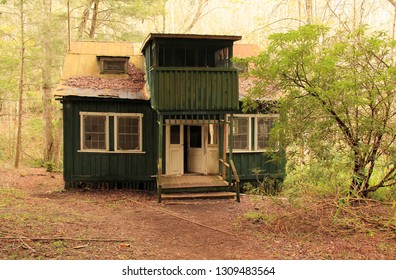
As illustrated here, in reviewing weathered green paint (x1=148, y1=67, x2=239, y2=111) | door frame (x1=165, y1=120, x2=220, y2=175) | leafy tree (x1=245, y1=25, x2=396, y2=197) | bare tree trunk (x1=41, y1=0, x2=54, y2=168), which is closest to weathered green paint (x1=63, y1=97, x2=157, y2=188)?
door frame (x1=165, y1=120, x2=220, y2=175)

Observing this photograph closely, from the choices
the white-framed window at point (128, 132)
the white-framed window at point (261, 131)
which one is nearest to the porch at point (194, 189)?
the white-framed window at point (128, 132)

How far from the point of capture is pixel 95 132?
1422cm

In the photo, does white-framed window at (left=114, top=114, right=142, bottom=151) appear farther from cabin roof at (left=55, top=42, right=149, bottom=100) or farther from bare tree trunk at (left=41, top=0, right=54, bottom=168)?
bare tree trunk at (left=41, top=0, right=54, bottom=168)

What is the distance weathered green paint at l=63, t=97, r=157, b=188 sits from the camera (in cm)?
1395

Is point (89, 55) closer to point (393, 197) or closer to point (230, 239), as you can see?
point (230, 239)

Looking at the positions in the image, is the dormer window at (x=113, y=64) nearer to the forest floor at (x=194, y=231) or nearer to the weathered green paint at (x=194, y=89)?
the weathered green paint at (x=194, y=89)

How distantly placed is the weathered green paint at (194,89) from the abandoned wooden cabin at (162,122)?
0.10 ft

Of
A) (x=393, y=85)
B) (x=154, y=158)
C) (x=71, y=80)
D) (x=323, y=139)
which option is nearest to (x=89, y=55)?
(x=71, y=80)

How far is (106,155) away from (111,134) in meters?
0.78

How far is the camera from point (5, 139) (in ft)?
92.7

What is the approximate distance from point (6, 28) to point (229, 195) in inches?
687

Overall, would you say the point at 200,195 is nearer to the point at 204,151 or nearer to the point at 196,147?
the point at 204,151

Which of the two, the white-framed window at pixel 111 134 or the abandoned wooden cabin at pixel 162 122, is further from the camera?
the white-framed window at pixel 111 134

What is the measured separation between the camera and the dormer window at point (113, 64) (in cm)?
1553
